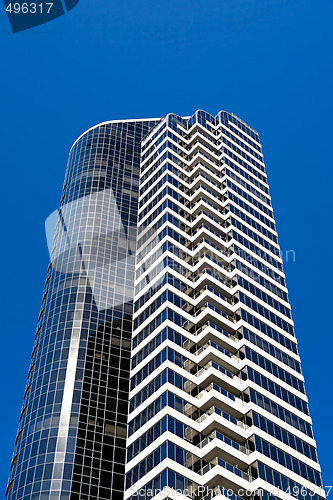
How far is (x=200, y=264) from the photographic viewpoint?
92750 millimetres

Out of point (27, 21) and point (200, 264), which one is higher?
point (27, 21)

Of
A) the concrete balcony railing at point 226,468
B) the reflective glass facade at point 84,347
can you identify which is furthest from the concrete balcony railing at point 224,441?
the reflective glass facade at point 84,347

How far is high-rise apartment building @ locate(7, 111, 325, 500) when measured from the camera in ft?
236

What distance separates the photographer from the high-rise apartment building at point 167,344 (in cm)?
7188

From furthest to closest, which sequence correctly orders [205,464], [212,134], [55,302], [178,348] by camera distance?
1. [212,134]
2. [55,302]
3. [178,348]
4. [205,464]

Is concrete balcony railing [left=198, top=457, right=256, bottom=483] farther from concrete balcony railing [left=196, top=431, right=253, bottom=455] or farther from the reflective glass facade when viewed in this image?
the reflective glass facade

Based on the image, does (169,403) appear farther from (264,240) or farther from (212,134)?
(212,134)

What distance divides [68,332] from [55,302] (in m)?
6.86

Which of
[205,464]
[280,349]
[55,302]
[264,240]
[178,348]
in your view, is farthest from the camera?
[264,240]

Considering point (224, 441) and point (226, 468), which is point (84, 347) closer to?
point (224, 441)

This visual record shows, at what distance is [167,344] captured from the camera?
79.7 metres

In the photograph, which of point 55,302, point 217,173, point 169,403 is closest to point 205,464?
point 169,403

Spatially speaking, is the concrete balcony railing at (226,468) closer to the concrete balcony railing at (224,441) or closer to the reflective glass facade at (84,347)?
the concrete balcony railing at (224,441)

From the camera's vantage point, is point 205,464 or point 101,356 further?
point 101,356
